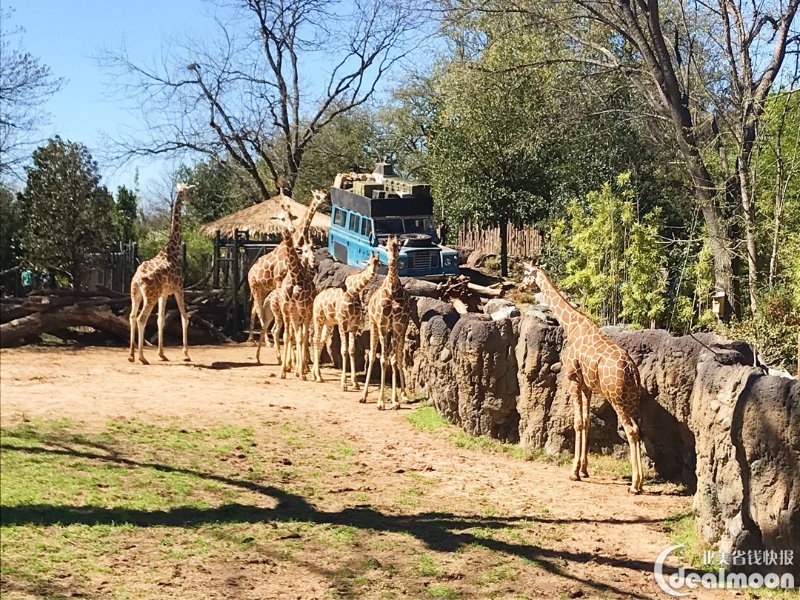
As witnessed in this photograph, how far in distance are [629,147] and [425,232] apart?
4517 mm

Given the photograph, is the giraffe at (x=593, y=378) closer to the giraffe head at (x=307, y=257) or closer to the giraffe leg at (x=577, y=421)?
the giraffe leg at (x=577, y=421)

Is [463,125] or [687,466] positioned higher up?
[463,125]

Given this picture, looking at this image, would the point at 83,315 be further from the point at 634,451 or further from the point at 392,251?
the point at 634,451

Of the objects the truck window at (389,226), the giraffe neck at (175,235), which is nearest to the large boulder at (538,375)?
the giraffe neck at (175,235)

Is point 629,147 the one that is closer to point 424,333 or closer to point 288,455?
point 424,333

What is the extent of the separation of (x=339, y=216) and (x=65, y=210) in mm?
12109

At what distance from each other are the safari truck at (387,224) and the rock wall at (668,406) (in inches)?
216

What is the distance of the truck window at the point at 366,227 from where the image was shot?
15.7 m

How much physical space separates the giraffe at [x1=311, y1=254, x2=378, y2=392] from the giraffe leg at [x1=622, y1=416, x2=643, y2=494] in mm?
4519

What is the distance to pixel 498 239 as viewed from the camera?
24781mm

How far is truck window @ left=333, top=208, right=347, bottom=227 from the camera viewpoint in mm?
16672

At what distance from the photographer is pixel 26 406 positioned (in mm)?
3166

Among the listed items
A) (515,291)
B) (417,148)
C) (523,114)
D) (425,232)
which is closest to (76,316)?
(425,232)

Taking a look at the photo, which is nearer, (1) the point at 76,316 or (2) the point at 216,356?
(1) the point at 76,316
